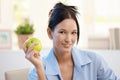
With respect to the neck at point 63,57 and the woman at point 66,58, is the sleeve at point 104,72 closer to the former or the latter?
the woman at point 66,58

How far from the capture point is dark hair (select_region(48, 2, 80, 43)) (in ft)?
4.83

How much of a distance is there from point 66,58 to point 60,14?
0.23m

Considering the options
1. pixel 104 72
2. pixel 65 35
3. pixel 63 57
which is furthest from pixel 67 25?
pixel 104 72

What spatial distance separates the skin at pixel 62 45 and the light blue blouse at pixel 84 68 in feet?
0.12

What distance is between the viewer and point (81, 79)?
150cm

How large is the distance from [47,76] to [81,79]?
167 mm

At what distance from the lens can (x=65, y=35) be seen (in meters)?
1.41

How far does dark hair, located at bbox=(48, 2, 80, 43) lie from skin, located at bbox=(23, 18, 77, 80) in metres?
0.02

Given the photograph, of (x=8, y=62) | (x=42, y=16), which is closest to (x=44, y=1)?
(x=42, y=16)

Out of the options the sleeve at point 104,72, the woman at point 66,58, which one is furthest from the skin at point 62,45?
the sleeve at point 104,72

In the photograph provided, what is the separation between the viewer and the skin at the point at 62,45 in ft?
4.51

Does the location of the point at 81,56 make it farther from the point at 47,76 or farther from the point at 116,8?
the point at 116,8

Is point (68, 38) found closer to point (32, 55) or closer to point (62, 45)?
point (62, 45)

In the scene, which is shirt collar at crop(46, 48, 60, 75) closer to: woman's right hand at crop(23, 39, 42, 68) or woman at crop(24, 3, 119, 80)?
woman at crop(24, 3, 119, 80)
